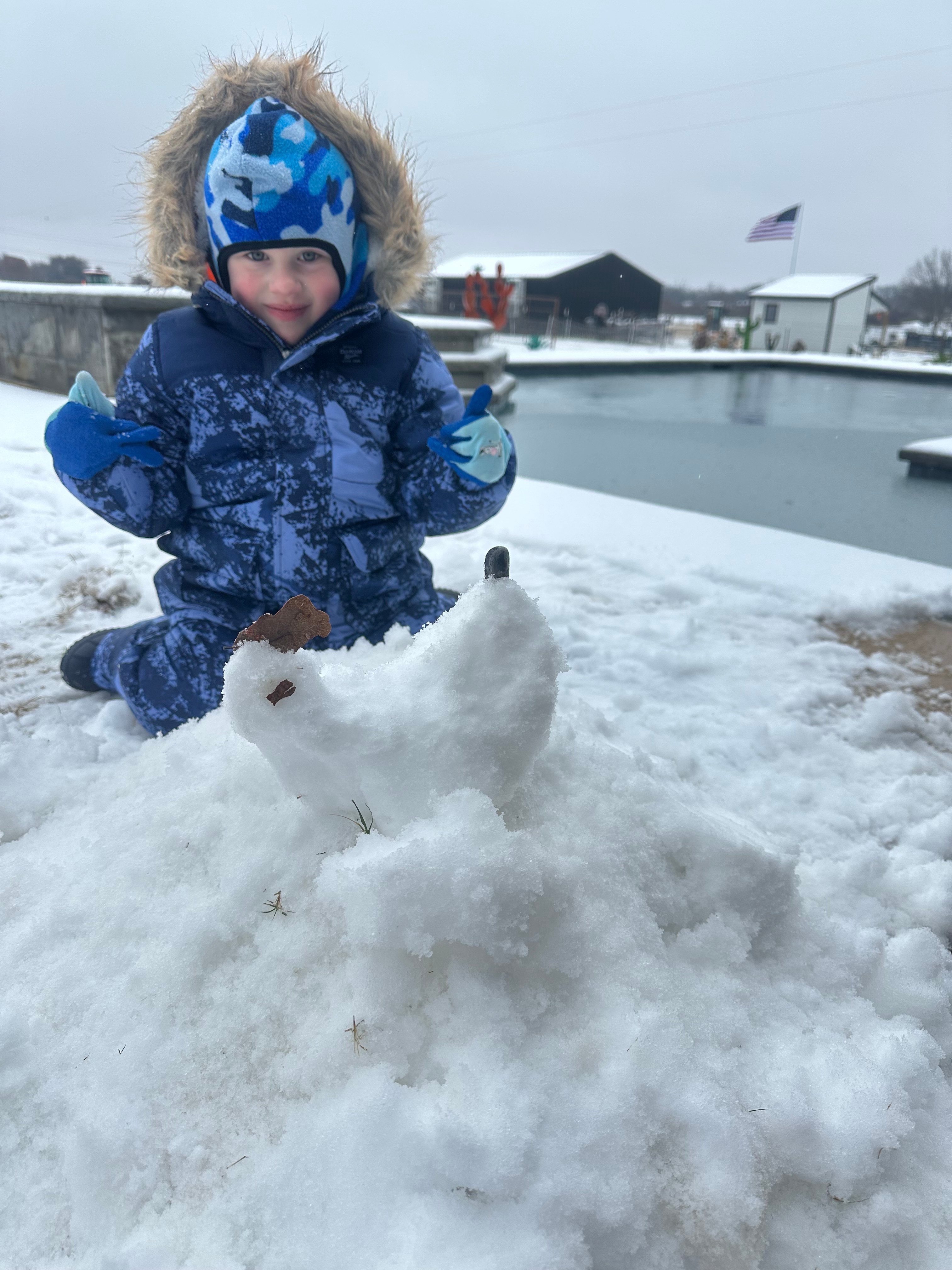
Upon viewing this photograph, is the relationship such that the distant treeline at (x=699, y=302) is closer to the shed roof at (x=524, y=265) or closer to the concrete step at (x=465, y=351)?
the shed roof at (x=524, y=265)

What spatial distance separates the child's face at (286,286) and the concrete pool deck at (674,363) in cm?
1165

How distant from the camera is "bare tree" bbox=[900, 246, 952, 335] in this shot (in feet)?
80.9

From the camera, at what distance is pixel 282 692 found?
0.78 meters

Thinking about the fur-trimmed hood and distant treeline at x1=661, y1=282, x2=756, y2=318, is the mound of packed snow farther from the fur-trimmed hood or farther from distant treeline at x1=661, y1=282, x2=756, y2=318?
distant treeline at x1=661, y1=282, x2=756, y2=318

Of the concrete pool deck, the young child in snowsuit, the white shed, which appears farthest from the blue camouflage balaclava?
the white shed

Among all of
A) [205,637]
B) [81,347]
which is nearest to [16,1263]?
[205,637]

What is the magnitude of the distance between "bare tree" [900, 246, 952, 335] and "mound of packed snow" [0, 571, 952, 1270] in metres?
30.1

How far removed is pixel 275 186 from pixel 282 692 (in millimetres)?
1074

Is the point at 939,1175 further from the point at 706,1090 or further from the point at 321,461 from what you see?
the point at 321,461

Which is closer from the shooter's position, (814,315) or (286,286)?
(286,286)

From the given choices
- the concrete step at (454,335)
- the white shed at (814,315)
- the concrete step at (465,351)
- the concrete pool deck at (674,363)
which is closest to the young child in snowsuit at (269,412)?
the concrete step at (465,351)

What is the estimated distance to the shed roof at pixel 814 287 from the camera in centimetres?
2534

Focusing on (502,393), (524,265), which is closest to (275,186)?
(502,393)

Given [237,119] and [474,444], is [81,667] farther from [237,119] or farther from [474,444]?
[237,119]
